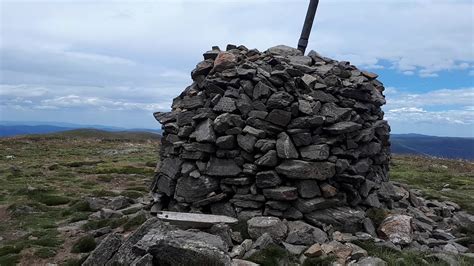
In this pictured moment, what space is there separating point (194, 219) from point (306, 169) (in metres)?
3.75

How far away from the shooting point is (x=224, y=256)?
10.3 metres

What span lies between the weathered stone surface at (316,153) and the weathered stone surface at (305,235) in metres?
2.16

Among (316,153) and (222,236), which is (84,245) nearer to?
(222,236)

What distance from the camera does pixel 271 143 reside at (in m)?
14.1

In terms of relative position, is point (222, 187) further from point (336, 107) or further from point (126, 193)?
point (126, 193)

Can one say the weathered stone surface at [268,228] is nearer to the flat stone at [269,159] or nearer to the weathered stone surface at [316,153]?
the flat stone at [269,159]

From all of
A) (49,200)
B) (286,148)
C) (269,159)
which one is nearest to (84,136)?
(49,200)

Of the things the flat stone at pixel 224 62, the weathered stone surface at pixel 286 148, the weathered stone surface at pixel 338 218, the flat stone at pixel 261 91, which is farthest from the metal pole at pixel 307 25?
the weathered stone surface at pixel 338 218

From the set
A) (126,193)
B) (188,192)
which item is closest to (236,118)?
(188,192)

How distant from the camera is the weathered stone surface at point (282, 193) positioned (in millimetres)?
13523

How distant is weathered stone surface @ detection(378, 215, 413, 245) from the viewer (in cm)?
1303

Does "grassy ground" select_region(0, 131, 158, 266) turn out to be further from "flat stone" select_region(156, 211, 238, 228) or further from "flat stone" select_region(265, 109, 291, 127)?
"flat stone" select_region(265, 109, 291, 127)

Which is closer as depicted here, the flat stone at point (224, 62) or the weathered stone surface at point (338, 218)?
the weathered stone surface at point (338, 218)

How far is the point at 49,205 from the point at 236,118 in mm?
10282
